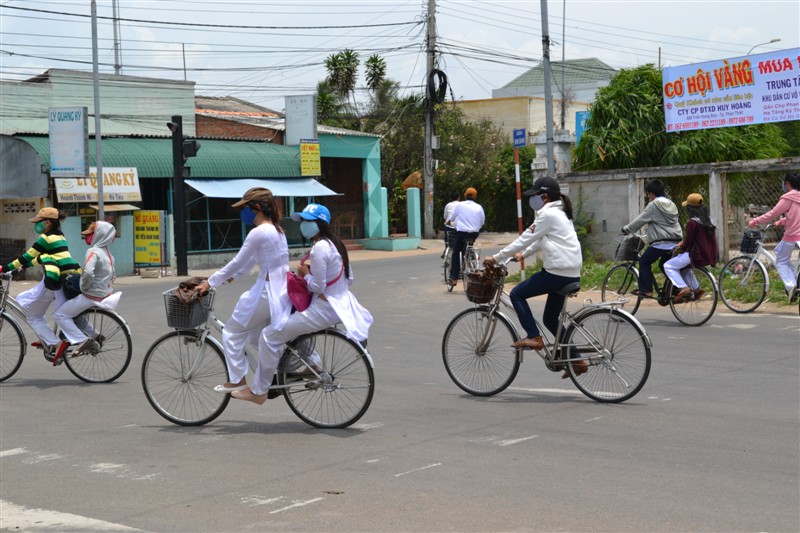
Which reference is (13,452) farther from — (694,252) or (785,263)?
(785,263)

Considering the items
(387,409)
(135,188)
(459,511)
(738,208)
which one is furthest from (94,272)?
(135,188)

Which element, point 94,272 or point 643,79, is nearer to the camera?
point 94,272

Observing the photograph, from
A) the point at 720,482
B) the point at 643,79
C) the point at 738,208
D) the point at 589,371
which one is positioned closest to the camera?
the point at 720,482

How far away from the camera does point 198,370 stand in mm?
7879

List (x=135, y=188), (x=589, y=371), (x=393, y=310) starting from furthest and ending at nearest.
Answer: (x=135, y=188) < (x=393, y=310) < (x=589, y=371)

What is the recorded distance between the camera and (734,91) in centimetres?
2084

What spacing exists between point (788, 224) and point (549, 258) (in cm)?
620

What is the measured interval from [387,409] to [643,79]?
1772cm

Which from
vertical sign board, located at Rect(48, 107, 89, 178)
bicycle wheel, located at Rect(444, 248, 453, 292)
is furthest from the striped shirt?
vertical sign board, located at Rect(48, 107, 89, 178)

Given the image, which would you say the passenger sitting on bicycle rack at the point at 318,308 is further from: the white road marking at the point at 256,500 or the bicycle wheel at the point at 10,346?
the bicycle wheel at the point at 10,346

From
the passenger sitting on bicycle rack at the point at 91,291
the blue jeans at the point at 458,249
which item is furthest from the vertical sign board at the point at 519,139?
the passenger sitting on bicycle rack at the point at 91,291

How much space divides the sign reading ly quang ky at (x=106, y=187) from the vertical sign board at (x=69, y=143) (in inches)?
33.5

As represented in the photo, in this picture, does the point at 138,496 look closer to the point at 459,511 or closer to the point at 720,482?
the point at 459,511

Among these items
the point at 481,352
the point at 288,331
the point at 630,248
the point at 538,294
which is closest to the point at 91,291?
the point at 288,331
